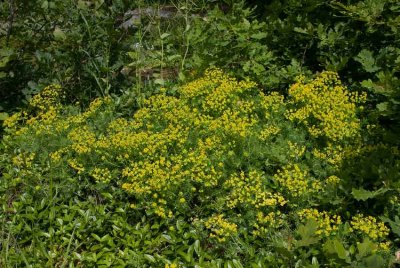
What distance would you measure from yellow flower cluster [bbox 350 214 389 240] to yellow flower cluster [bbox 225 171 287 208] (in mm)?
446

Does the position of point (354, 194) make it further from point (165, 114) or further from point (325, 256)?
point (165, 114)

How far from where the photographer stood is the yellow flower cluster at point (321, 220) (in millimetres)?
3057

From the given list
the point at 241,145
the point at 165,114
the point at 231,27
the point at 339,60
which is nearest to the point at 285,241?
the point at 241,145

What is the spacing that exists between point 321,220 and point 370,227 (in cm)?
27

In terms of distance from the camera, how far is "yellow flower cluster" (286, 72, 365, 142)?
3770 mm

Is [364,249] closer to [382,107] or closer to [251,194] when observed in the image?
[251,194]

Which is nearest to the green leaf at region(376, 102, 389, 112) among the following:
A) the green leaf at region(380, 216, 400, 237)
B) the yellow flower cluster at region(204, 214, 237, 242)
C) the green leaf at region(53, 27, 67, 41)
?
the green leaf at region(380, 216, 400, 237)

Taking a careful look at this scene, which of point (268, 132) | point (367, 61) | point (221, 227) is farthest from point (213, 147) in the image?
point (367, 61)

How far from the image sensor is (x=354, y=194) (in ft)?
10.4

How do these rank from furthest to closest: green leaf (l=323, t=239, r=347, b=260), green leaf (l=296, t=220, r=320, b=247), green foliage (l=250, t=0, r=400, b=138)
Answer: green foliage (l=250, t=0, r=400, b=138) → green leaf (l=296, t=220, r=320, b=247) → green leaf (l=323, t=239, r=347, b=260)

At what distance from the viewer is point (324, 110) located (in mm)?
3945

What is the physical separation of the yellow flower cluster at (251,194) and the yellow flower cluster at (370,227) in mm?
→ 446

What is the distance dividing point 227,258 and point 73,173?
1.39 meters

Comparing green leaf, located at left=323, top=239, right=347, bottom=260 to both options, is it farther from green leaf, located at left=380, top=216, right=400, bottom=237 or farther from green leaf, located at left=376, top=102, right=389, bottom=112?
green leaf, located at left=376, top=102, right=389, bottom=112
